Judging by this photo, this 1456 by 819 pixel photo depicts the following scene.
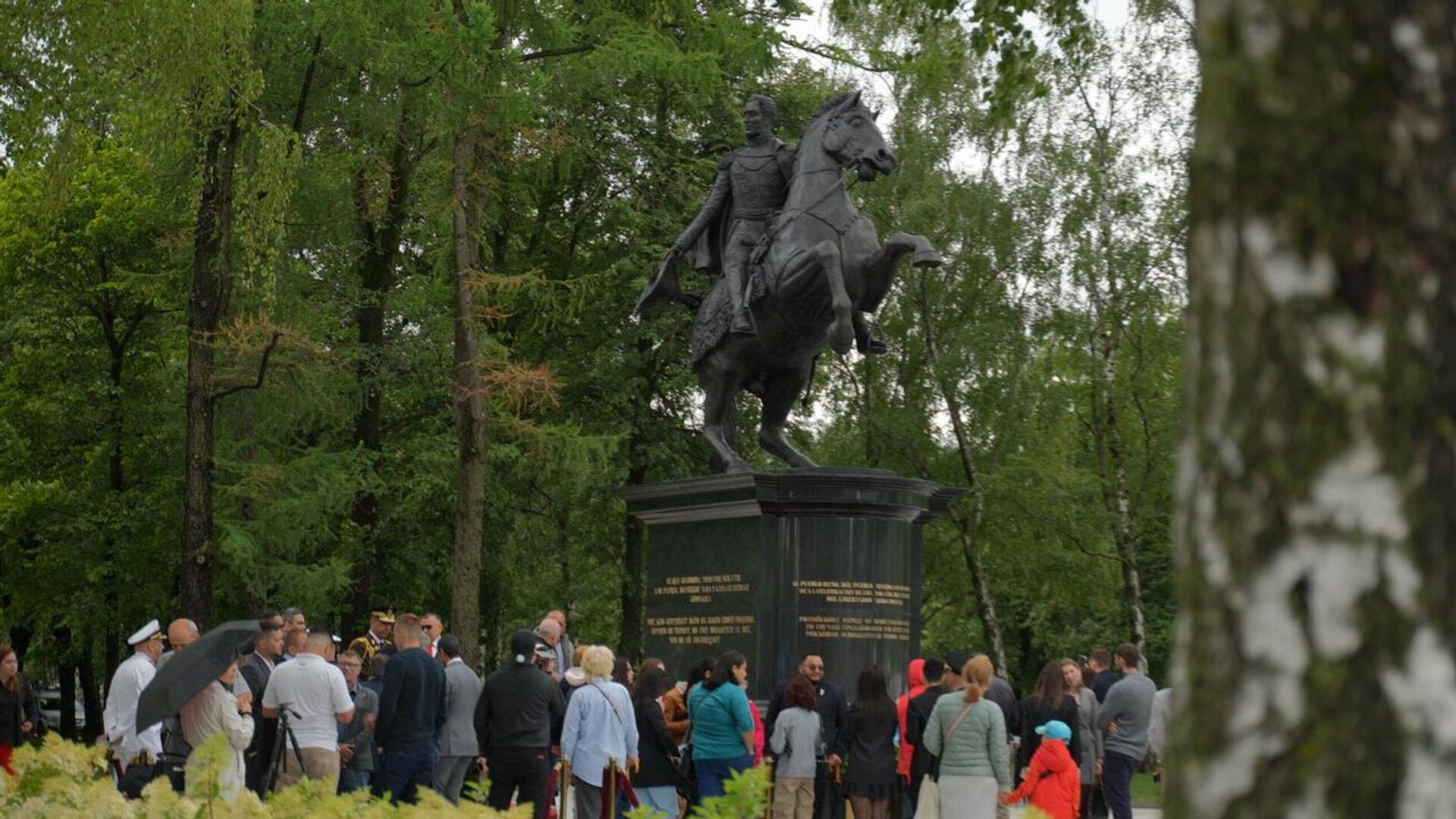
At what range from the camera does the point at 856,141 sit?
16.0 meters

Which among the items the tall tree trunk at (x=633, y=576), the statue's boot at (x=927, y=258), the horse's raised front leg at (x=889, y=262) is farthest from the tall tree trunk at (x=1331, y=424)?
the tall tree trunk at (x=633, y=576)

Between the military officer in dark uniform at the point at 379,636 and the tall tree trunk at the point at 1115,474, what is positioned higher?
the tall tree trunk at the point at 1115,474

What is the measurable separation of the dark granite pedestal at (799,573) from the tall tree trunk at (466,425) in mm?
7732

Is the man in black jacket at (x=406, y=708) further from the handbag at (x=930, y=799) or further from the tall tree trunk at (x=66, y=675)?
the tall tree trunk at (x=66, y=675)

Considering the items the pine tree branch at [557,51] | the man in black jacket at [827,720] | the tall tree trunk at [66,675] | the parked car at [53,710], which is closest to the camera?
the man in black jacket at [827,720]

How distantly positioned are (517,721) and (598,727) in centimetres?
64

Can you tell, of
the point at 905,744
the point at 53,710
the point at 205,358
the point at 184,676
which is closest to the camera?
the point at 184,676

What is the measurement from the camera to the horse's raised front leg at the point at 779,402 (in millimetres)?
17672

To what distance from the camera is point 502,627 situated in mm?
40844

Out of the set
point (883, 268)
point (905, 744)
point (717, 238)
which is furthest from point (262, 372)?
point (905, 744)

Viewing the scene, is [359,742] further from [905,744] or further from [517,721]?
[905,744]

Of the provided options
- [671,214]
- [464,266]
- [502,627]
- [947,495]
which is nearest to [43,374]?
[502,627]

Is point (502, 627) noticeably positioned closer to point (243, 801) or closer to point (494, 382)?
point (494, 382)

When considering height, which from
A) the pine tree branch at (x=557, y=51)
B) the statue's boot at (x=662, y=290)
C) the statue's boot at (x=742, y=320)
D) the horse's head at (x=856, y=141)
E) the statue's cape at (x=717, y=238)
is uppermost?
the pine tree branch at (x=557, y=51)
